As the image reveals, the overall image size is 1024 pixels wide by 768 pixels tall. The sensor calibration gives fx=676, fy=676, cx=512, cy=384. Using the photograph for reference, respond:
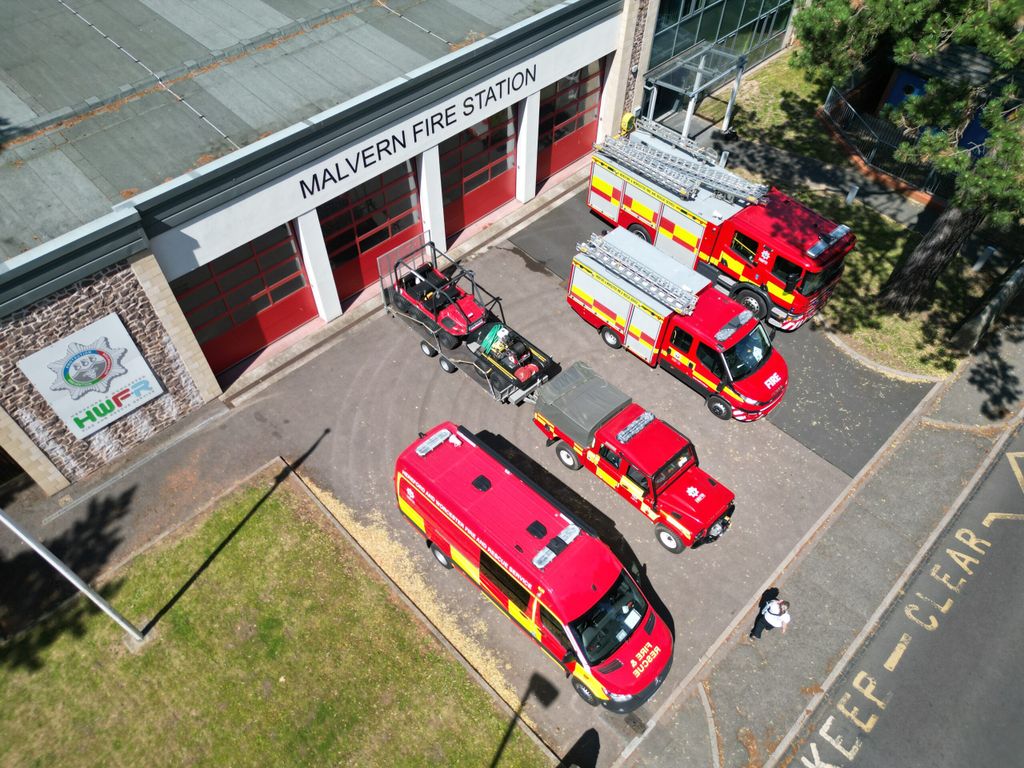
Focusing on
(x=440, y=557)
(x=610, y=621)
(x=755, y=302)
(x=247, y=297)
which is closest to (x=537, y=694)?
(x=610, y=621)

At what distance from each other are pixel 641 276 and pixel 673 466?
5.99m

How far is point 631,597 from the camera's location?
14320 millimetres

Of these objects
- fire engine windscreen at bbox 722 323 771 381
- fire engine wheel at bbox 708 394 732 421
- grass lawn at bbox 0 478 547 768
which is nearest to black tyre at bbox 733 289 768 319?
fire engine windscreen at bbox 722 323 771 381

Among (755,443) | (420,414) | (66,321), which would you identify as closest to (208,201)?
(66,321)

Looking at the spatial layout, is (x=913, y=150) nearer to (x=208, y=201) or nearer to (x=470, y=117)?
(x=470, y=117)

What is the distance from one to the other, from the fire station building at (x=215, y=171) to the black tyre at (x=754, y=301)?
914cm

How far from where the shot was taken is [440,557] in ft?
53.3

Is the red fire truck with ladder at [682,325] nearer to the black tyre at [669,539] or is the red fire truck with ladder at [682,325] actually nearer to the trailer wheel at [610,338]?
the trailer wheel at [610,338]

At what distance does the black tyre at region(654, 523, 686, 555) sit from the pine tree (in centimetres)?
1084

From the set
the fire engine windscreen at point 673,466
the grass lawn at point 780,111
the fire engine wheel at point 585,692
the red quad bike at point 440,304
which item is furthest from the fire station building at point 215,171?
the fire engine wheel at point 585,692

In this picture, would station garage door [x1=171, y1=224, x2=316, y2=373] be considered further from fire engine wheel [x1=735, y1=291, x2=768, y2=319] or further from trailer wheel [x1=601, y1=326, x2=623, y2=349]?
fire engine wheel [x1=735, y1=291, x2=768, y2=319]

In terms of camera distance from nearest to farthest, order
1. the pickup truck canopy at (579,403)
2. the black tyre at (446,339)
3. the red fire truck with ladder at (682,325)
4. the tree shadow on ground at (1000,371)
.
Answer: the pickup truck canopy at (579,403)
the red fire truck with ladder at (682,325)
the black tyre at (446,339)
the tree shadow on ground at (1000,371)

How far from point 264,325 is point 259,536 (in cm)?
687

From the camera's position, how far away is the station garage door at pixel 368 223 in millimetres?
20719
